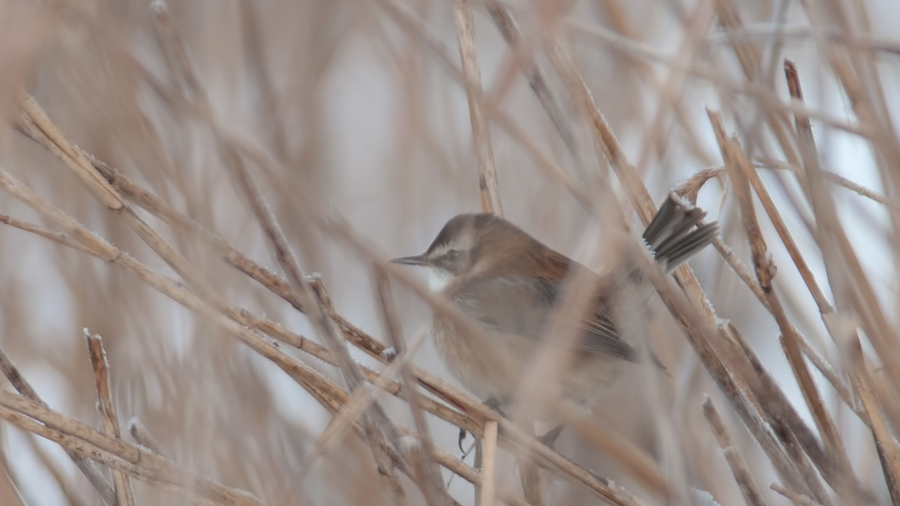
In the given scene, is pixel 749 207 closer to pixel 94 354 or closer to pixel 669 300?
pixel 669 300

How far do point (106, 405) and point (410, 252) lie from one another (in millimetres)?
2011

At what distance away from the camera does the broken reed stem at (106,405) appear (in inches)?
79.5

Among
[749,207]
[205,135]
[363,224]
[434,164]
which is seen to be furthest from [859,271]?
[363,224]

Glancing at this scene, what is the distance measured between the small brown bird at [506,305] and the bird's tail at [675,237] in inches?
9.5

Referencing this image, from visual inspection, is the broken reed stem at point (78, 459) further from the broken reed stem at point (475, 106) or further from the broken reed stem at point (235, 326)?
the broken reed stem at point (475, 106)

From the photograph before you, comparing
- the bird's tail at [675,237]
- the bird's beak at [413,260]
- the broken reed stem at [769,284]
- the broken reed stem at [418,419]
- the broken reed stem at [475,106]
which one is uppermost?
the bird's beak at [413,260]

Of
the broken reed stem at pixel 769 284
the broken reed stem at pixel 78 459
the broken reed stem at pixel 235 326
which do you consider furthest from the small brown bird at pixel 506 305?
the broken reed stem at pixel 78 459

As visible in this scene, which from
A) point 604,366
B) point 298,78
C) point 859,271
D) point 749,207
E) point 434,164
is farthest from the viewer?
point 434,164

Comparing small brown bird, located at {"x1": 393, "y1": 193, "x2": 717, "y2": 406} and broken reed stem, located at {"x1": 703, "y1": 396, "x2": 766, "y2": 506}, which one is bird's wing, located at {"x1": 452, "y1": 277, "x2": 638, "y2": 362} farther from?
broken reed stem, located at {"x1": 703, "y1": 396, "x2": 766, "y2": 506}

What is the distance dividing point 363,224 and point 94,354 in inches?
96.2

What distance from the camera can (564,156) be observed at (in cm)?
359

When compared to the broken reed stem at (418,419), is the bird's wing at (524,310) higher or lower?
higher

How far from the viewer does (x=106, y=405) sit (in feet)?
6.74

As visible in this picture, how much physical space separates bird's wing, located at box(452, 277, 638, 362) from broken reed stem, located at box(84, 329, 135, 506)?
145cm
